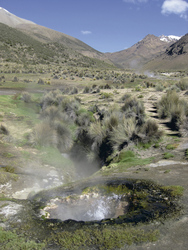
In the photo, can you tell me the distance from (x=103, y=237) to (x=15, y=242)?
4.95ft

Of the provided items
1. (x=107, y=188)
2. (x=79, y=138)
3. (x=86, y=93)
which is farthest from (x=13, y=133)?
(x=86, y=93)

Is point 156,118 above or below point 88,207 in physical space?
A: above

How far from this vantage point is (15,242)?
3.70m

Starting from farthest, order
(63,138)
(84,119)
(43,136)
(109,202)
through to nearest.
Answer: (84,119)
(63,138)
(43,136)
(109,202)

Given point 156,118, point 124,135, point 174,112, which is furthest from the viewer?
point 156,118

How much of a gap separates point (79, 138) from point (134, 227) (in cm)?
830

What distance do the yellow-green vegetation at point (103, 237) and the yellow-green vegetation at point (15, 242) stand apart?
0.83ft

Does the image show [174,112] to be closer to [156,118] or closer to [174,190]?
[156,118]

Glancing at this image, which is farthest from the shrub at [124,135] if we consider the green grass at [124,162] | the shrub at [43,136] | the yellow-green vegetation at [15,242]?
the yellow-green vegetation at [15,242]

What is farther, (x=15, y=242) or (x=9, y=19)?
(x=9, y=19)

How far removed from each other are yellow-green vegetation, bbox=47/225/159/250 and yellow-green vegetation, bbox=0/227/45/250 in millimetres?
253

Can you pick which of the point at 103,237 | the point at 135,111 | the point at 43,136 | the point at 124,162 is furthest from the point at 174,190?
the point at 135,111

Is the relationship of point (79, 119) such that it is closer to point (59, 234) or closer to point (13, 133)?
point (13, 133)

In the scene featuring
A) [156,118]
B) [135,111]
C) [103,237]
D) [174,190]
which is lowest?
[103,237]
